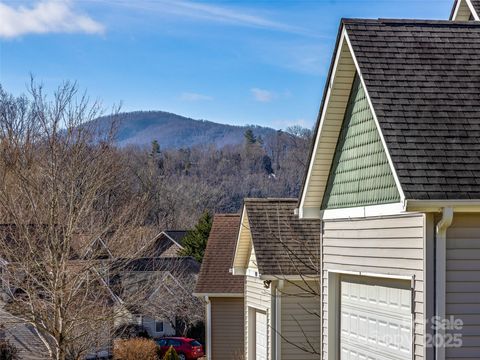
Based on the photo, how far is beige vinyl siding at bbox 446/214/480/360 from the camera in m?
8.97

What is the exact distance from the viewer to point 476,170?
8930 mm

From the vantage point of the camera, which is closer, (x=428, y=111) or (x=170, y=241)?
(x=428, y=111)

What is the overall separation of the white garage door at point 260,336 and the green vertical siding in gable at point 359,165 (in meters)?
7.23

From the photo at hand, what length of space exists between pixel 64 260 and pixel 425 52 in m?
12.3

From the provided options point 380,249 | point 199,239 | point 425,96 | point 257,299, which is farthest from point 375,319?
point 199,239

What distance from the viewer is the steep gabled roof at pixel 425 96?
29.2 feet

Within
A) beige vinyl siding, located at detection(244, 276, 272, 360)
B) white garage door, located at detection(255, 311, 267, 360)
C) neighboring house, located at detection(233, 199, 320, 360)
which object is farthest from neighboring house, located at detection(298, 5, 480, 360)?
white garage door, located at detection(255, 311, 267, 360)

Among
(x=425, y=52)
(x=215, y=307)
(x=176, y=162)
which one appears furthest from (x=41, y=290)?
(x=176, y=162)

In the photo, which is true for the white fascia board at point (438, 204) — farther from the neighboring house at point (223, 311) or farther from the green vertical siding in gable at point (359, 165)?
the neighboring house at point (223, 311)

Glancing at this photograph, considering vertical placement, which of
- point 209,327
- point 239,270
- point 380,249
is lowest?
point 209,327

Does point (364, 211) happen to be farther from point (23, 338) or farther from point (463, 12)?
point (23, 338)

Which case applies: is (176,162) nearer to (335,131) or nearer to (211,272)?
(211,272)

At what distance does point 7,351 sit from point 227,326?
10.7 metres

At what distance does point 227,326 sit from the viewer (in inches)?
990
